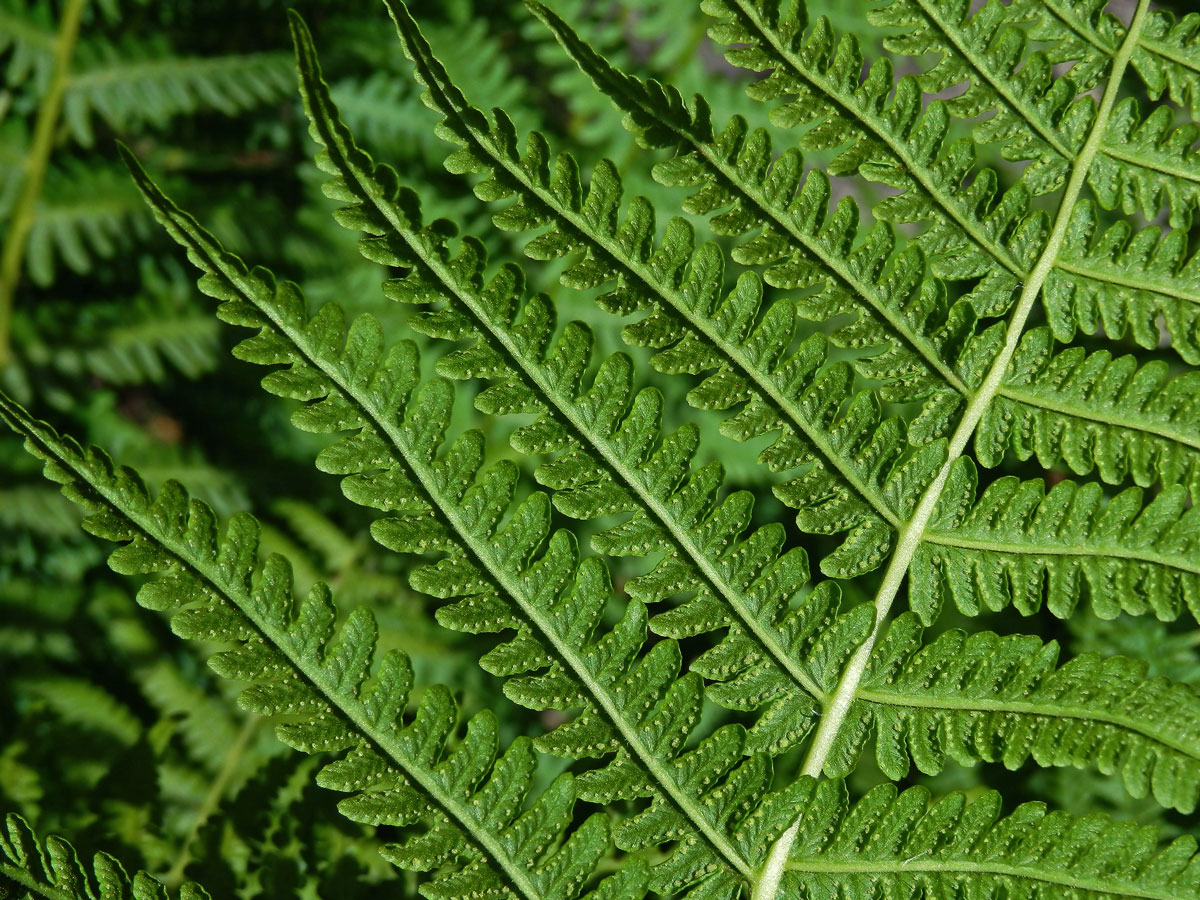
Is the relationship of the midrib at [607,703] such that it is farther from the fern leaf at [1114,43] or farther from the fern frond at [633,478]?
the fern leaf at [1114,43]

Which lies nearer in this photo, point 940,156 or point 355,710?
point 355,710

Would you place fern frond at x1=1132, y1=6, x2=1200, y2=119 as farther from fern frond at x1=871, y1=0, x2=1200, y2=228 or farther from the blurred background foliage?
the blurred background foliage

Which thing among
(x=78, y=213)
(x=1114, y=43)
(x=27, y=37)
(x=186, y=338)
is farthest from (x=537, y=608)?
(x=27, y=37)

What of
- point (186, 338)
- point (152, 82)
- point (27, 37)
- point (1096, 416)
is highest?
point (27, 37)

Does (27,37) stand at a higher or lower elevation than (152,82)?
higher

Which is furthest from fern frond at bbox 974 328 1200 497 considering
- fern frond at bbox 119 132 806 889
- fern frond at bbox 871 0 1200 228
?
fern frond at bbox 119 132 806 889

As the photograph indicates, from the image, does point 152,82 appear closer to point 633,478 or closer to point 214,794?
point 214,794
